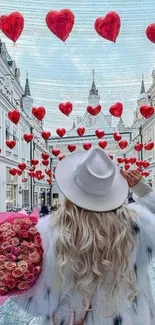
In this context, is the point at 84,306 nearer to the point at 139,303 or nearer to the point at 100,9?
the point at 139,303

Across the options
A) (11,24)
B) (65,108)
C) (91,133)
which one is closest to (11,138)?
(65,108)

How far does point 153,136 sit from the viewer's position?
25.9 m

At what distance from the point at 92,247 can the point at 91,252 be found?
21 millimetres

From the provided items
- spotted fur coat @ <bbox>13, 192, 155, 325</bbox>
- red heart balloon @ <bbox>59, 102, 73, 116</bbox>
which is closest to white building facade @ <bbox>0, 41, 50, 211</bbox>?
red heart balloon @ <bbox>59, 102, 73, 116</bbox>

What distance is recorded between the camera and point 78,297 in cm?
137

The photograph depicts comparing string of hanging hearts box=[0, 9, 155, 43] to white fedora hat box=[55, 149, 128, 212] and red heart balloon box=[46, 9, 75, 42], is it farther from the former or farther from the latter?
white fedora hat box=[55, 149, 128, 212]

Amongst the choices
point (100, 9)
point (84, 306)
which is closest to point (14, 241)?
point (84, 306)

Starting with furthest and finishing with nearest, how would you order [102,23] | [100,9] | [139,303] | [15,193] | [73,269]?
[15,193] → [100,9] → [102,23] → [139,303] → [73,269]

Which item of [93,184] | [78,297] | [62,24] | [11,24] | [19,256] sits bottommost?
[78,297]

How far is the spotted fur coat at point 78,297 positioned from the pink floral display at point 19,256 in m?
0.04

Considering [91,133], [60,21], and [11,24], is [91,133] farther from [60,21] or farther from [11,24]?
[60,21]

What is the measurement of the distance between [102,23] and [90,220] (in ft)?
20.3

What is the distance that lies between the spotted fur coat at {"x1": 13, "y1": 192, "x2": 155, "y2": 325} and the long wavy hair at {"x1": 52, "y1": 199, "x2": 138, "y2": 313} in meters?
0.03

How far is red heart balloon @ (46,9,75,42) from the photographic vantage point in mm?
6626
